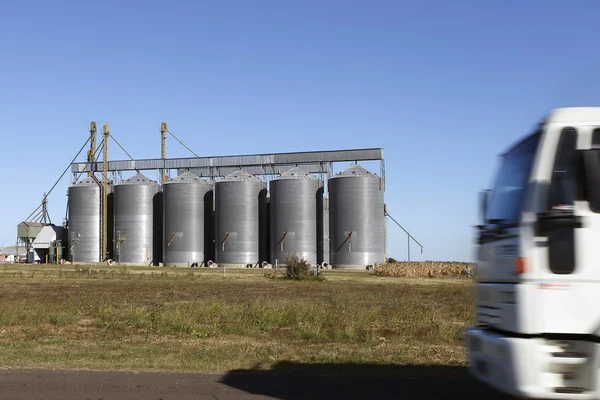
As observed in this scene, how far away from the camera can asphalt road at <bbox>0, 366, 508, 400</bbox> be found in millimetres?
9859

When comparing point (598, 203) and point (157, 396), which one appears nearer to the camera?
point (598, 203)

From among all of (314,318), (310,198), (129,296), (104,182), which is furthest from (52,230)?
(314,318)

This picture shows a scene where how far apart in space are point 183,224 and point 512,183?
73.7m

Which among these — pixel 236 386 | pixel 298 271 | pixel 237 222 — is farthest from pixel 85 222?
pixel 236 386

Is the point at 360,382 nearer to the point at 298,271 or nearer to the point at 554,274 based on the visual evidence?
the point at 554,274

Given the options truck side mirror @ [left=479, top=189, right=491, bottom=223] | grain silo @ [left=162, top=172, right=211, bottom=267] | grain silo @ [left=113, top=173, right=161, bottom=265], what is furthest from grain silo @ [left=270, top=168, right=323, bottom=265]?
truck side mirror @ [left=479, top=189, right=491, bottom=223]

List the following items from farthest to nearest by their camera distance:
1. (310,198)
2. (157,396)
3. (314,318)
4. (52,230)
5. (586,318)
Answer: (52,230) → (310,198) → (314,318) → (157,396) → (586,318)

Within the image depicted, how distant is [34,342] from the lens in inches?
652

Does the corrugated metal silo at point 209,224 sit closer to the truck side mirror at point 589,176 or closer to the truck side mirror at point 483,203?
the truck side mirror at point 483,203

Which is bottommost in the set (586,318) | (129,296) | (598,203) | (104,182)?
(129,296)

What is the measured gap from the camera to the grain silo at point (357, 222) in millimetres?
74938

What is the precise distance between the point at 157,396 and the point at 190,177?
74.3 m

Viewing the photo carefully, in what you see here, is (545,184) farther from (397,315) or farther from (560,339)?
(397,315)

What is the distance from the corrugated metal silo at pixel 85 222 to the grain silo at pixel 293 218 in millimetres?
24293
